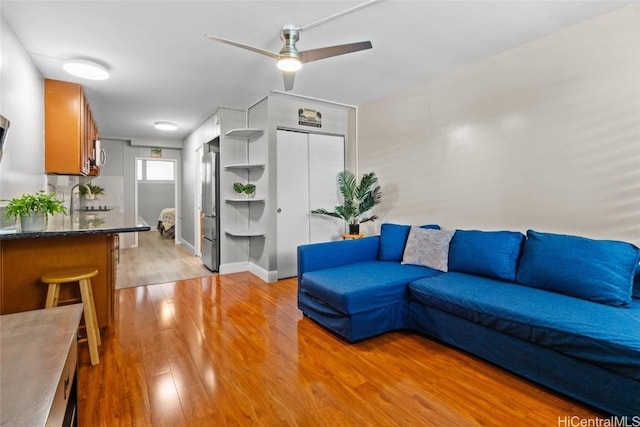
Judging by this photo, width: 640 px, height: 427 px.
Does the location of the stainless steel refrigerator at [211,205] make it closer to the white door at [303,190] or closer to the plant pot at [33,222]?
the white door at [303,190]

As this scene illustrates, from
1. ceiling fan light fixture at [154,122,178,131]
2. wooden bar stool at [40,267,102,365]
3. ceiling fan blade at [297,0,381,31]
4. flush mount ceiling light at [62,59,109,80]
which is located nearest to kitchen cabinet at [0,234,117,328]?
wooden bar stool at [40,267,102,365]

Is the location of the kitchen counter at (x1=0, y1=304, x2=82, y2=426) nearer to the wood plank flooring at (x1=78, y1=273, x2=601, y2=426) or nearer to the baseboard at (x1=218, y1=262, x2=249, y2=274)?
the wood plank flooring at (x1=78, y1=273, x2=601, y2=426)

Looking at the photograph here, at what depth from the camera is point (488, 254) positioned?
8.77ft

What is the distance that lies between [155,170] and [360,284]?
9181 millimetres

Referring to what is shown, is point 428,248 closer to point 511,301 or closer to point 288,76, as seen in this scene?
point 511,301

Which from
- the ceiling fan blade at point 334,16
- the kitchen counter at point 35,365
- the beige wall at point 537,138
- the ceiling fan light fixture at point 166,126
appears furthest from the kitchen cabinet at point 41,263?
the ceiling fan light fixture at point 166,126

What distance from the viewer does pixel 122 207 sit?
282 inches

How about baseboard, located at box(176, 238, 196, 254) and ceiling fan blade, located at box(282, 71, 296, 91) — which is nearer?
ceiling fan blade, located at box(282, 71, 296, 91)

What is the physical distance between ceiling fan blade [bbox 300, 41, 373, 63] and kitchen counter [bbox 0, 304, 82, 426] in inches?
82.4

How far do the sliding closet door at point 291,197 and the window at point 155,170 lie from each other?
6472mm

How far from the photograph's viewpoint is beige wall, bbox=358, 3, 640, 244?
7.64 feet

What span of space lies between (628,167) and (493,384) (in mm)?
1841

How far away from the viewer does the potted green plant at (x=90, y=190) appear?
20.4 ft

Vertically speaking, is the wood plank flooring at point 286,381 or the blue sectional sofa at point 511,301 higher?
the blue sectional sofa at point 511,301
